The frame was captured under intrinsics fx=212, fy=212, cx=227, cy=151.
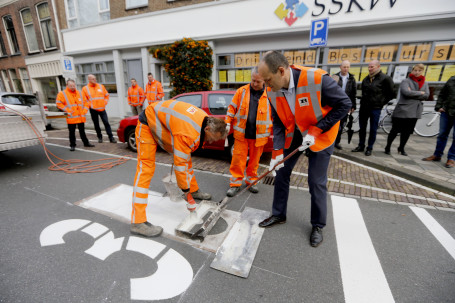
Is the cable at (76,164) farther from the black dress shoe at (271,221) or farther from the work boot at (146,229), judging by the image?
the black dress shoe at (271,221)

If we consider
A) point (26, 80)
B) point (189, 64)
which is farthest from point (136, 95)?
point (26, 80)

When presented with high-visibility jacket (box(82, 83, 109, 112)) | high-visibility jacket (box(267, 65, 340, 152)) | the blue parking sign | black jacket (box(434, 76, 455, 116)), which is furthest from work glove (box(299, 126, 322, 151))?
high-visibility jacket (box(82, 83, 109, 112))

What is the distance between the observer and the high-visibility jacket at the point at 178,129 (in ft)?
6.93

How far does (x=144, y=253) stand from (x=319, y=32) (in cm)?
630

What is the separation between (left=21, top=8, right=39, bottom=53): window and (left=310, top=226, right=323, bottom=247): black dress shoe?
21079 mm

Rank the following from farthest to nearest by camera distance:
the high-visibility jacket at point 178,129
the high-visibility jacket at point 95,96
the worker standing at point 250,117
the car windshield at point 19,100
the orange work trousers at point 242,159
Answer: the car windshield at point 19,100 < the high-visibility jacket at point 95,96 < the orange work trousers at point 242,159 < the worker standing at point 250,117 < the high-visibility jacket at point 178,129

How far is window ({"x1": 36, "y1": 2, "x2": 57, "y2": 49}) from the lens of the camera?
14.0 metres

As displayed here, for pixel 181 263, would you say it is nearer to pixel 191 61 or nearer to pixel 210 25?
pixel 191 61

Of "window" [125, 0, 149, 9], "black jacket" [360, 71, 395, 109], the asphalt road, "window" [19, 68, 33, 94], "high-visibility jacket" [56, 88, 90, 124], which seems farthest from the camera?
"window" [19, 68, 33, 94]

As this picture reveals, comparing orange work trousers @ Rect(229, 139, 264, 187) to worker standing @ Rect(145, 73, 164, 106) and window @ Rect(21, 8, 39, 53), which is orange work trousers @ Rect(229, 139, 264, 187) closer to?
worker standing @ Rect(145, 73, 164, 106)

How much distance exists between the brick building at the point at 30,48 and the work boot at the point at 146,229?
16.5 m

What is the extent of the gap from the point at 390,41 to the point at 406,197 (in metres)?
6.52

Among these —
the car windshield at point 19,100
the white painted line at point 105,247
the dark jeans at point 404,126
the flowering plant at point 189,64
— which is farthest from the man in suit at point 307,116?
the car windshield at point 19,100

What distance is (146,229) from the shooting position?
252cm
